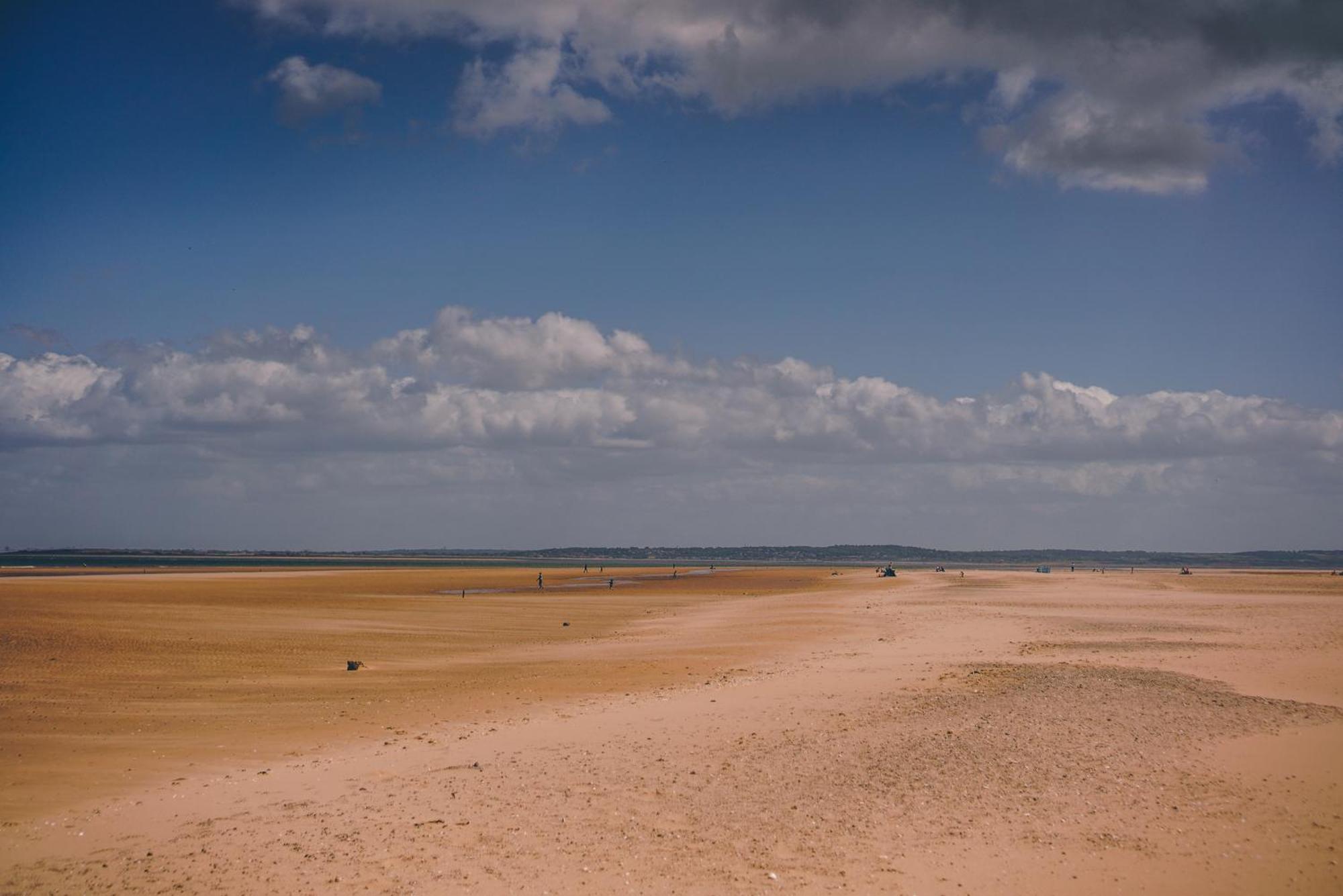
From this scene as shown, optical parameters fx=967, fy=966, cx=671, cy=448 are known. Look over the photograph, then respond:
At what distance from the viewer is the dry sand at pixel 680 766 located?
10.2m

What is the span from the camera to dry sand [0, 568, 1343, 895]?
10242 millimetres

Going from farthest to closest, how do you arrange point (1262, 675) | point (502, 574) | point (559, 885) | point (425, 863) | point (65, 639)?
point (502, 574) < point (65, 639) < point (1262, 675) < point (425, 863) < point (559, 885)

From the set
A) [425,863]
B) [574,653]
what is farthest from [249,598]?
[425,863]

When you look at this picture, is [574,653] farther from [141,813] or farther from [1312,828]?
[1312,828]

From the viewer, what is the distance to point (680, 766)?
1400cm

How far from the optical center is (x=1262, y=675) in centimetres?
2212

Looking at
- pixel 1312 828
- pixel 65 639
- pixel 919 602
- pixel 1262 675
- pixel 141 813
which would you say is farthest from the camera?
pixel 919 602

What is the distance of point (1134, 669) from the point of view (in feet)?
75.3

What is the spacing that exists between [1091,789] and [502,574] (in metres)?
107

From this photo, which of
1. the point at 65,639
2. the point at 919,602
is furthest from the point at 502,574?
the point at 65,639

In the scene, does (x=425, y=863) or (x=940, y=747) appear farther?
(x=940, y=747)

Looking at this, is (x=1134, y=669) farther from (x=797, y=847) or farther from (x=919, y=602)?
(x=919, y=602)

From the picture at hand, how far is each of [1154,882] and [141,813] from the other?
12.0 meters

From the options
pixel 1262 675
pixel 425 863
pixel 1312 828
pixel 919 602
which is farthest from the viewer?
pixel 919 602
